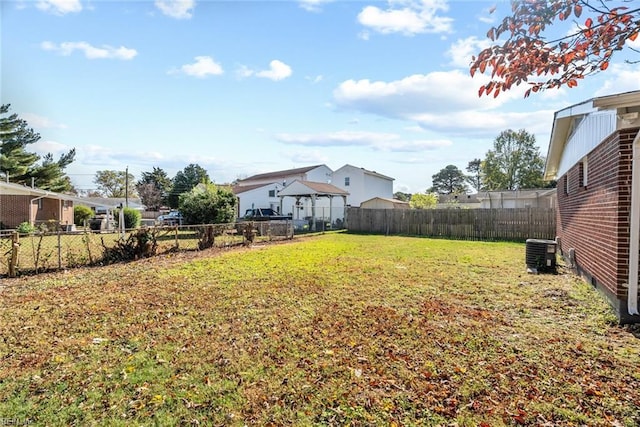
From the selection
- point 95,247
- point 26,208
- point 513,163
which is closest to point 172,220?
point 26,208

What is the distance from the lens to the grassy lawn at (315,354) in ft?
9.14

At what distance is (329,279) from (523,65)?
613cm

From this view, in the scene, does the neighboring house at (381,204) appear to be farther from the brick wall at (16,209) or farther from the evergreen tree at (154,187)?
the evergreen tree at (154,187)

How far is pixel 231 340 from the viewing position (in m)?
4.23

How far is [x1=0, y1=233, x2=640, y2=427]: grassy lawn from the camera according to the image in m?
2.79

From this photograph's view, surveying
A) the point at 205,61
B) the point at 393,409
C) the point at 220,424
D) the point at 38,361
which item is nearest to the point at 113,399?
the point at 220,424

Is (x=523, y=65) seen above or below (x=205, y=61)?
below

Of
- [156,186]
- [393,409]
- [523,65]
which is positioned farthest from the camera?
[156,186]

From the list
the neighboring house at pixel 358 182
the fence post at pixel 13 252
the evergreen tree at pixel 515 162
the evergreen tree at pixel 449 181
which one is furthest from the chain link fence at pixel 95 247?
the evergreen tree at pixel 449 181

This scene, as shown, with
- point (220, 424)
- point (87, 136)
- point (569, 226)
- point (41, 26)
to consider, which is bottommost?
point (220, 424)

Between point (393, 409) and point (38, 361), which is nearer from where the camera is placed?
point (393, 409)

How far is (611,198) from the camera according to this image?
18.0 ft

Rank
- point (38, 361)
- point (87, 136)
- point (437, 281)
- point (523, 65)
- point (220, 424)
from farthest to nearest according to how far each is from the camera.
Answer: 1. point (87, 136)
2. point (437, 281)
3. point (38, 361)
4. point (220, 424)
5. point (523, 65)

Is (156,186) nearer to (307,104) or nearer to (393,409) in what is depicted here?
(307,104)
